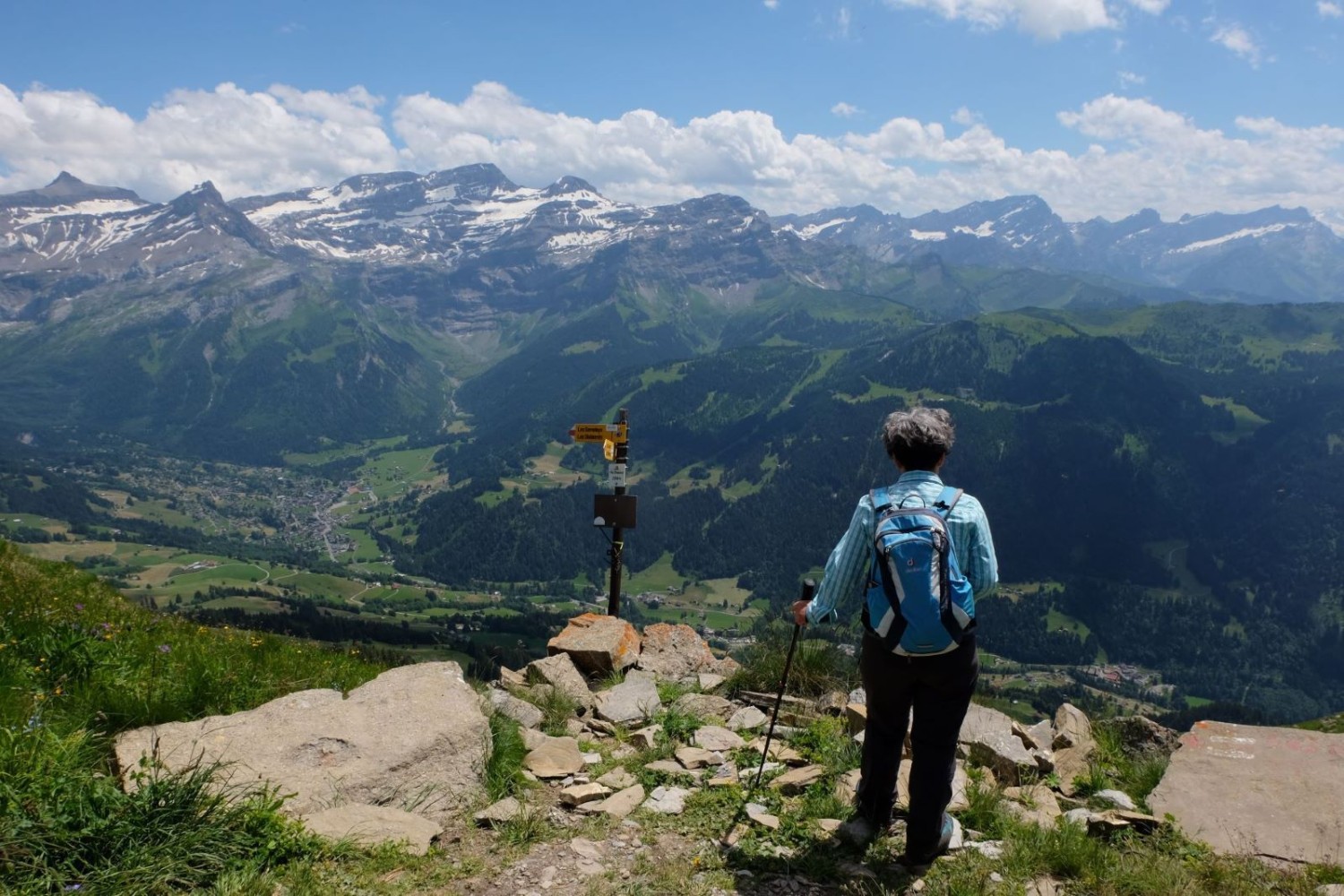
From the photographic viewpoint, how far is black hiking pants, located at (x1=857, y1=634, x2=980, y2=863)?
5.43m

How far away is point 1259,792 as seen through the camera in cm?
646

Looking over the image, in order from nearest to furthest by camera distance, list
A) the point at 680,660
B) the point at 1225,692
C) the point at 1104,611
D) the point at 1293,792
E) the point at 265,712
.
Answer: the point at 1293,792, the point at 265,712, the point at 680,660, the point at 1225,692, the point at 1104,611

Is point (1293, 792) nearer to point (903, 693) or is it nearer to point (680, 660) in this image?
point (903, 693)

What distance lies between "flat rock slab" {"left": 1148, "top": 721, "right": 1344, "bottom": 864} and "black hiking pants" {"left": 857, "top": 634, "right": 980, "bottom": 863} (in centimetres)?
229

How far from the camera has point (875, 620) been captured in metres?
5.45

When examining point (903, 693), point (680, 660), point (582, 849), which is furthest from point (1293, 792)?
point (680, 660)

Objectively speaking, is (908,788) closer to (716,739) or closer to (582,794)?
(716,739)

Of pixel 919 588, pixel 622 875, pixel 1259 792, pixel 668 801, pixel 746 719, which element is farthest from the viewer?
pixel 746 719

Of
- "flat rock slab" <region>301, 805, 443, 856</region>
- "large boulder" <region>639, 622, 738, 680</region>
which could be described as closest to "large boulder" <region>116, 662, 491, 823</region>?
"flat rock slab" <region>301, 805, 443, 856</region>

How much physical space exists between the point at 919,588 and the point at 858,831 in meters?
2.32

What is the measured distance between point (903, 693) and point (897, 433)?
1985mm

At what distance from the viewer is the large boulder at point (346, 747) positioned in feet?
19.5

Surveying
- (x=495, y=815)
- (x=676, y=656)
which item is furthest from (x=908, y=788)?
(x=676, y=656)

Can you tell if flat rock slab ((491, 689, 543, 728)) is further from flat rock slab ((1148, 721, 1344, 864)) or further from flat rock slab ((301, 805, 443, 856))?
flat rock slab ((1148, 721, 1344, 864))
